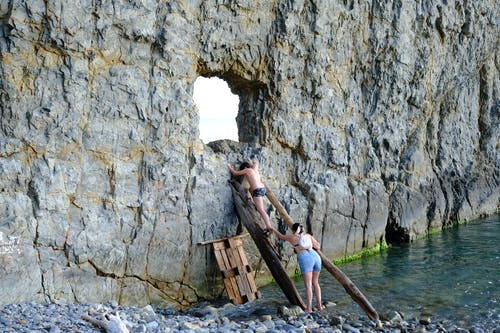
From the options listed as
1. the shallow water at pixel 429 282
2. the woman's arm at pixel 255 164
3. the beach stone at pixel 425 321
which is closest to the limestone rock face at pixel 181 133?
the woman's arm at pixel 255 164

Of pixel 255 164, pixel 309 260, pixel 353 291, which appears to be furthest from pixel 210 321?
pixel 255 164

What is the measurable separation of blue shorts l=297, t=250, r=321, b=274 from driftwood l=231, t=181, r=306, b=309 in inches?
29.2

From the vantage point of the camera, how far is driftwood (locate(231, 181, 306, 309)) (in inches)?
448

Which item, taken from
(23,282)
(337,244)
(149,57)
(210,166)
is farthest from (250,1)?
(23,282)

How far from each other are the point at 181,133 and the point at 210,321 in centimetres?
471

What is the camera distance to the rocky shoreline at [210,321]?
7875mm

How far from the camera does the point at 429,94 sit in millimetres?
20453

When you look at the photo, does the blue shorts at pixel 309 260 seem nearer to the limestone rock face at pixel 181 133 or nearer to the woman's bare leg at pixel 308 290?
the woman's bare leg at pixel 308 290

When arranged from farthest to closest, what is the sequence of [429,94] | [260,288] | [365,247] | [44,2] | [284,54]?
[429,94], [365,247], [284,54], [260,288], [44,2]

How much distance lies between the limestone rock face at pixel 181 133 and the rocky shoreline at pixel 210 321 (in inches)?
31.0

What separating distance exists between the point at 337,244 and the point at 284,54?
19.8 feet

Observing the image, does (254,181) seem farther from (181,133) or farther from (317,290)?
(317,290)

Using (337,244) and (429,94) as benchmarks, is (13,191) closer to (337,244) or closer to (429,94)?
(337,244)

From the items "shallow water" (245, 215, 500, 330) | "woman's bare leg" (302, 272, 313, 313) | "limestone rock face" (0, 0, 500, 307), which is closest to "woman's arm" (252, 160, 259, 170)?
"limestone rock face" (0, 0, 500, 307)
